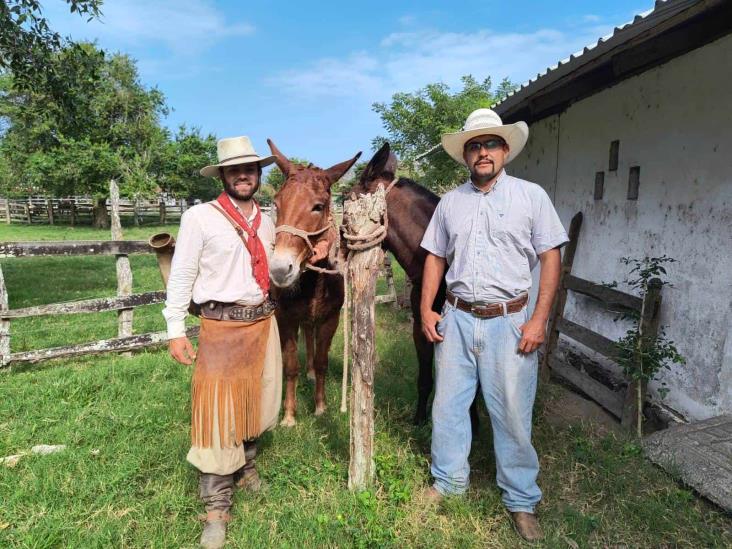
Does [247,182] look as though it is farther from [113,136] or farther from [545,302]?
[113,136]

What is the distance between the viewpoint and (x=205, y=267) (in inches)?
102

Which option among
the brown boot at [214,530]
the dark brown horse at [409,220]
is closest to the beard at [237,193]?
the dark brown horse at [409,220]

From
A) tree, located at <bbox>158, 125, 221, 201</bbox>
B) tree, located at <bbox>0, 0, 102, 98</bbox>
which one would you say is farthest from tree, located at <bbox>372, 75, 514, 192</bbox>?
tree, located at <bbox>158, 125, 221, 201</bbox>

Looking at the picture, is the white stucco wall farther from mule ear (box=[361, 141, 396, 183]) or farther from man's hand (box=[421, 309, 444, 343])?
mule ear (box=[361, 141, 396, 183])

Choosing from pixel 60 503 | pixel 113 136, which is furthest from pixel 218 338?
pixel 113 136

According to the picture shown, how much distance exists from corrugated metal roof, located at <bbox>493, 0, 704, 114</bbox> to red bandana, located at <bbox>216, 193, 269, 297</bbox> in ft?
8.71

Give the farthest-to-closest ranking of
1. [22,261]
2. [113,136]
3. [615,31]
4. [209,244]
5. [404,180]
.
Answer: [113,136] → [22,261] → [404,180] → [615,31] → [209,244]

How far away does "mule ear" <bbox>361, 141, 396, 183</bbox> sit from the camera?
132 inches

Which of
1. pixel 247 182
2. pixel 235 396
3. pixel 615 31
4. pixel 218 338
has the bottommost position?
pixel 235 396

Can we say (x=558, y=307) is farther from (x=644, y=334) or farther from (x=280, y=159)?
(x=280, y=159)

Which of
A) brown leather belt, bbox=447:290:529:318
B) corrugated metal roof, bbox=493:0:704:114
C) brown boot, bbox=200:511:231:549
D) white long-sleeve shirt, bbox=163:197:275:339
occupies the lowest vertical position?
brown boot, bbox=200:511:231:549

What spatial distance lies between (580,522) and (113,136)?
109ft

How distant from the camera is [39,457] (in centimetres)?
319

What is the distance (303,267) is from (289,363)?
140 centimetres
